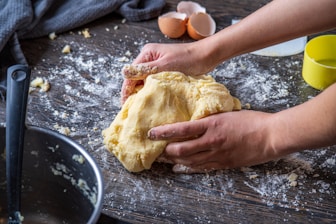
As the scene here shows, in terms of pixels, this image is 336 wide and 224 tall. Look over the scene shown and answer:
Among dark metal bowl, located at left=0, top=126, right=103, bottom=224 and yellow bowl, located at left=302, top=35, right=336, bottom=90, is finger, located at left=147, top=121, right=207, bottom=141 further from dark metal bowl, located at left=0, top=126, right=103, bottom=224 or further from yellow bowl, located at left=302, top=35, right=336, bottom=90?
yellow bowl, located at left=302, top=35, right=336, bottom=90

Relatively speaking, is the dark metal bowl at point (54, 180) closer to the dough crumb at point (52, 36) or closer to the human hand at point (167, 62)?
the human hand at point (167, 62)

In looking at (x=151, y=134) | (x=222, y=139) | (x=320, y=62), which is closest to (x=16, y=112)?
(x=151, y=134)

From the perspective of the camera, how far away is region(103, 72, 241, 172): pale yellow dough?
116cm

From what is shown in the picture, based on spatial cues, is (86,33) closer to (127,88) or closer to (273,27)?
(127,88)

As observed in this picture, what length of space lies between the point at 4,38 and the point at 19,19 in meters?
0.08

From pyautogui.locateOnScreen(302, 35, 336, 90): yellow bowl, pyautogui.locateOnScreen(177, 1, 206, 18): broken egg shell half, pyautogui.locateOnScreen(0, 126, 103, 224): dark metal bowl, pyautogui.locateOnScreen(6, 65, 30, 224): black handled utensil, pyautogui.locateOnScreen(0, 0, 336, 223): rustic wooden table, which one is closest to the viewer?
pyautogui.locateOnScreen(6, 65, 30, 224): black handled utensil

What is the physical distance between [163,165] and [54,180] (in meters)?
0.26

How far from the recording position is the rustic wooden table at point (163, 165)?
3.66 feet

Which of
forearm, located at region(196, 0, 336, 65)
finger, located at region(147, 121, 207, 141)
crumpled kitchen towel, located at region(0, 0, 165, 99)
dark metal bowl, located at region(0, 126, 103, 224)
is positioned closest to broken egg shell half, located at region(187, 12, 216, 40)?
crumpled kitchen towel, located at region(0, 0, 165, 99)

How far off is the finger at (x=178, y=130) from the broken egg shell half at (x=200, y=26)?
0.52m

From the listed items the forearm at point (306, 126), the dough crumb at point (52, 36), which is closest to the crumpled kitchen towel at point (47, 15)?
the dough crumb at point (52, 36)

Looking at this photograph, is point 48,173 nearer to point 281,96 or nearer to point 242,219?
point 242,219

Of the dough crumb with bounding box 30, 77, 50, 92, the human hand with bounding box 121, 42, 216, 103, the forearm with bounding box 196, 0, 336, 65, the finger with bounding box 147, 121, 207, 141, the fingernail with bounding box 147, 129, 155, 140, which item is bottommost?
the dough crumb with bounding box 30, 77, 50, 92

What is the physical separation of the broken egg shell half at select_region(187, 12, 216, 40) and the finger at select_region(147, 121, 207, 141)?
0.52m
